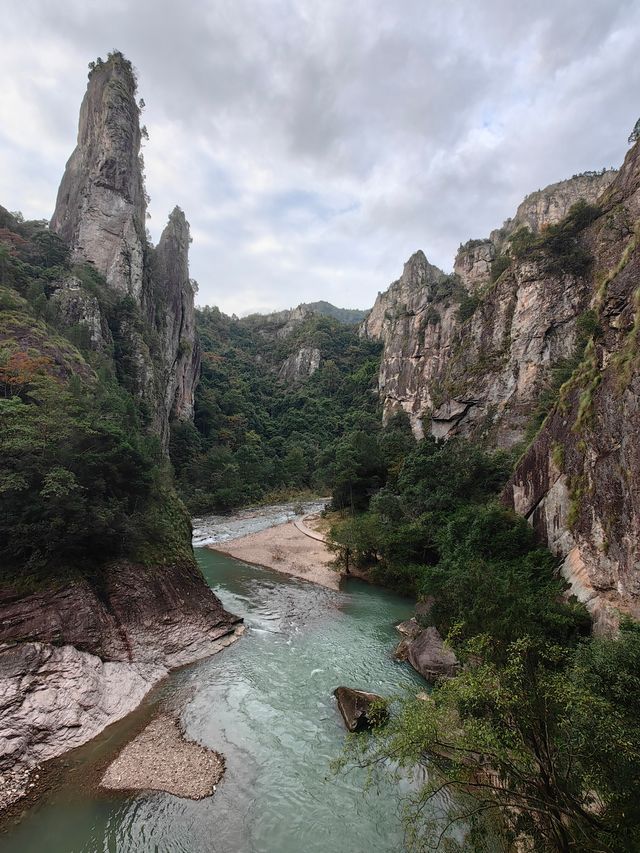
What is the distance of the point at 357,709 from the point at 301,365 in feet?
319

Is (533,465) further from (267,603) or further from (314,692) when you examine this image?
(267,603)

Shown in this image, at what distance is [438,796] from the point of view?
8430 mm

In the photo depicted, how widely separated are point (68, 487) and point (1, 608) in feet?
12.5

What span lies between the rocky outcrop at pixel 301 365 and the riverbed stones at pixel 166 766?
308 ft

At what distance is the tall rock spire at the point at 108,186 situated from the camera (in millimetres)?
53156

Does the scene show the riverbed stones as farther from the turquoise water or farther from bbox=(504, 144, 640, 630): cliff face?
bbox=(504, 144, 640, 630): cliff face

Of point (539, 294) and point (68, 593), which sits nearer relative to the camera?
point (68, 593)

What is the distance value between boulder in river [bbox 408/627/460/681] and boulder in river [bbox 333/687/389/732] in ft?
7.20

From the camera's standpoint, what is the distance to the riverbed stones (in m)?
8.56

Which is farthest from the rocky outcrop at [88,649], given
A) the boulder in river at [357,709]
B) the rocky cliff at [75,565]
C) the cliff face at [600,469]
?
the cliff face at [600,469]

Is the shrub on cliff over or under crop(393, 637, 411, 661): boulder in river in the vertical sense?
over

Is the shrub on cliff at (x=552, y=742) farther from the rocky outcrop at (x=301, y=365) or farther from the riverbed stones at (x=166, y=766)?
the rocky outcrop at (x=301, y=365)

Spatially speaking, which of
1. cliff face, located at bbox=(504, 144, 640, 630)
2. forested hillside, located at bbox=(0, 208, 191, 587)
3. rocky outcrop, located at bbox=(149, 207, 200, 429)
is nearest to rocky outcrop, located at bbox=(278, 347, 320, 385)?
rocky outcrop, located at bbox=(149, 207, 200, 429)

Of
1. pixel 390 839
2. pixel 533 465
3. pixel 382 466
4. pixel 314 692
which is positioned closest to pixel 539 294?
pixel 382 466
